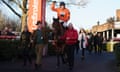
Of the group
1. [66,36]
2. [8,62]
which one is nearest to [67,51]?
[66,36]

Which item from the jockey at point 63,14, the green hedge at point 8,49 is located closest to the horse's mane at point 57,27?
the jockey at point 63,14

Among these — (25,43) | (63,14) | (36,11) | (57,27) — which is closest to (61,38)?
(57,27)

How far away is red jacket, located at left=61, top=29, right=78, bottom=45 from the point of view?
59.0ft

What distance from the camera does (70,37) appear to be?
59.5 feet

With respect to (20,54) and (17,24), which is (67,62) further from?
(17,24)

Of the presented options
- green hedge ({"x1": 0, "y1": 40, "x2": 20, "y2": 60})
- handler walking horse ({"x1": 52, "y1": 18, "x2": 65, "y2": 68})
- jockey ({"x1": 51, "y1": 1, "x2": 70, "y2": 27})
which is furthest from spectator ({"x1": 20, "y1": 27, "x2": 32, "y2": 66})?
green hedge ({"x1": 0, "y1": 40, "x2": 20, "y2": 60})

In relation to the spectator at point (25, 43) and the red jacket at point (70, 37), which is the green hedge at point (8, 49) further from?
the red jacket at point (70, 37)

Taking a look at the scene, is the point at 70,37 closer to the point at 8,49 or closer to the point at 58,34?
the point at 58,34

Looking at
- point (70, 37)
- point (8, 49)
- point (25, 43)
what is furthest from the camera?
point (8, 49)

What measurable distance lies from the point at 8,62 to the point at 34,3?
14.3 feet

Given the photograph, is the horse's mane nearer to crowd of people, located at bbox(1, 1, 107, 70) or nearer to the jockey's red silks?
crowd of people, located at bbox(1, 1, 107, 70)

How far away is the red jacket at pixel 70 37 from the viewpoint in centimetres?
1799

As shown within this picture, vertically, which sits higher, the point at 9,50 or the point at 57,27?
the point at 57,27

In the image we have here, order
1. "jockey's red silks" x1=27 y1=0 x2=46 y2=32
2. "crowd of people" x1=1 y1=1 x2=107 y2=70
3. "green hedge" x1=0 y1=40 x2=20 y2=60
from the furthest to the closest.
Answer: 1. "jockey's red silks" x1=27 y1=0 x2=46 y2=32
2. "green hedge" x1=0 y1=40 x2=20 y2=60
3. "crowd of people" x1=1 y1=1 x2=107 y2=70
